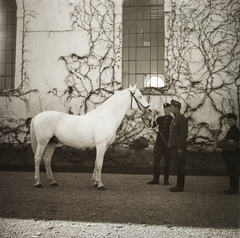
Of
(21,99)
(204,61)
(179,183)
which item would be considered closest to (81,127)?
(21,99)

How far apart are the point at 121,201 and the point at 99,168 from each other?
507 millimetres

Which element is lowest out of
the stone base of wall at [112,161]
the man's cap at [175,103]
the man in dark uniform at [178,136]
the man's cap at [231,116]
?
the stone base of wall at [112,161]

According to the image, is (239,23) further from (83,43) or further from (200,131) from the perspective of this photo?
(83,43)

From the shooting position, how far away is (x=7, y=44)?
3301 millimetres

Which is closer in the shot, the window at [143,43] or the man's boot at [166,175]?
the man's boot at [166,175]

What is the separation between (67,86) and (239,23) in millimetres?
2214

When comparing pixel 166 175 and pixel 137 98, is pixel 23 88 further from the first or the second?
pixel 166 175

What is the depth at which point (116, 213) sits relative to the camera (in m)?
2.72

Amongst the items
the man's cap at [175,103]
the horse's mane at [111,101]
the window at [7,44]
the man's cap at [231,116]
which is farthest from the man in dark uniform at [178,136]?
the window at [7,44]

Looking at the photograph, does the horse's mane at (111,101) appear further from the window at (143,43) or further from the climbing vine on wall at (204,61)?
the climbing vine on wall at (204,61)

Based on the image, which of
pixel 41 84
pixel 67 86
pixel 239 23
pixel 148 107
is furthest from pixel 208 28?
pixel 41 84

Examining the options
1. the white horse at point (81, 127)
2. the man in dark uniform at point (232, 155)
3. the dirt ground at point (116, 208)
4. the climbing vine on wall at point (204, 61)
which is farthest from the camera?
the white horse at point (81, 127)

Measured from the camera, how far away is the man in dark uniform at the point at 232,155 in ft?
9.33

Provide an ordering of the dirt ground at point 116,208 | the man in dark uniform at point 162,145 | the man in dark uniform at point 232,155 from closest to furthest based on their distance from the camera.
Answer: the dirt ground at point 116,208, the man in dark uniform at point 232,155, the man in dark uniform at point 162,145
